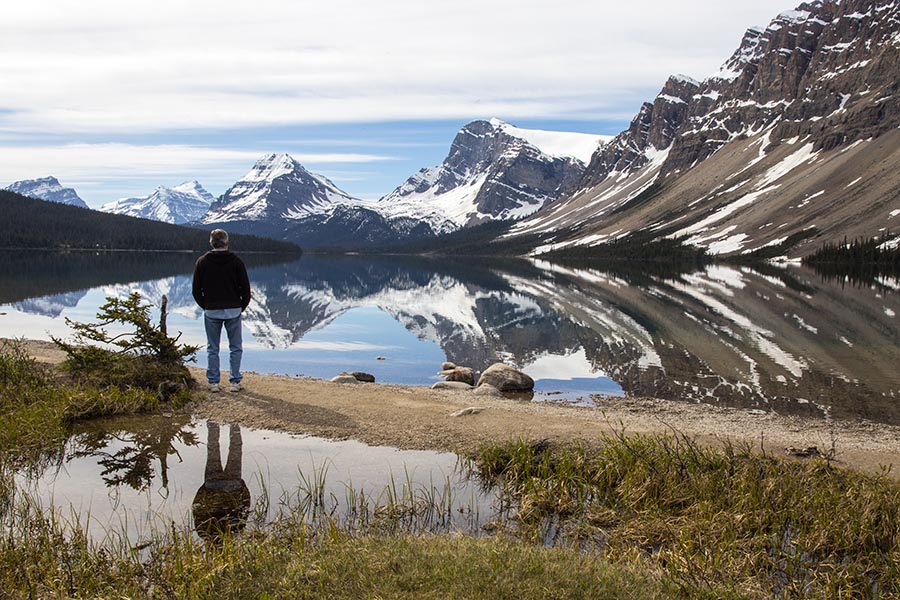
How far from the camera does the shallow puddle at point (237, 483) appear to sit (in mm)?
10172

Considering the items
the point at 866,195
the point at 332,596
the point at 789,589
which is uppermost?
the point at 866,195

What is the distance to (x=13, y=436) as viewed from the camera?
1270 cm

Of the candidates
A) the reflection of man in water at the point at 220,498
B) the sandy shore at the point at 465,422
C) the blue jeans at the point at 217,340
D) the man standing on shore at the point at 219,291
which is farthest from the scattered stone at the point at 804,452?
the blue jeans at the point at 217,340

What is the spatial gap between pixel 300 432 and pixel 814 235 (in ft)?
565

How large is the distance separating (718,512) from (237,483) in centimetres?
771

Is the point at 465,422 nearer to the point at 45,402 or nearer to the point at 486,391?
the point at 486,391

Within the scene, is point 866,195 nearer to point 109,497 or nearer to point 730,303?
point 730,303

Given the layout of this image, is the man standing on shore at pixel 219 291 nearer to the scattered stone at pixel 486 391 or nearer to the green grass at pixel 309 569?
the green grass at pixel 309 569

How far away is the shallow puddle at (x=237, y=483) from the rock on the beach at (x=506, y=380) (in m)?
13.6

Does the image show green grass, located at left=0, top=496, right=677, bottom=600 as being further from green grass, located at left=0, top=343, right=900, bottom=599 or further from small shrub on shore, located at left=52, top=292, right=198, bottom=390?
small shrub on shore, located at left=52, top=292, right=198, bottom=390

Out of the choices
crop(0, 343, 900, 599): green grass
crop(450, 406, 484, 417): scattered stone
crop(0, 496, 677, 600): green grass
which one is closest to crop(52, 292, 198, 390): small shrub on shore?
crop(0, 343, 900, 599): green grass

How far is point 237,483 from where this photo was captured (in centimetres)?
1141

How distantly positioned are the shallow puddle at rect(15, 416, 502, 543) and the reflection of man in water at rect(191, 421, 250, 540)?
0.02 meters

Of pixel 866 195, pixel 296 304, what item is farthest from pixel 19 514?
pixel 866 195
